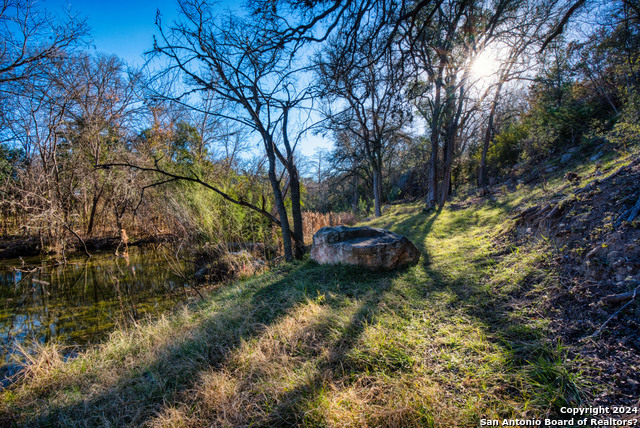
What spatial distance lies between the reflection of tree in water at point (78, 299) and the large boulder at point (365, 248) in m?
3.15

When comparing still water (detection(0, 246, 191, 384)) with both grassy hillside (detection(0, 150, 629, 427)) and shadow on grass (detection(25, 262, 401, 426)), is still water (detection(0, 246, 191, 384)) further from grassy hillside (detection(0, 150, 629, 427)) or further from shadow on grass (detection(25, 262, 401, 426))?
shadow on grass (detection(25, 262, 401, 426))

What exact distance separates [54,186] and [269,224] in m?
7.19

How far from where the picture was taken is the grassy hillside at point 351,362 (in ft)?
4.33

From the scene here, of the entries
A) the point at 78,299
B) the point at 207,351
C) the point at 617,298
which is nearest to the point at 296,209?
the point at 207,351

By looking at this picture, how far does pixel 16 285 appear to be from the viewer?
6.02 meters

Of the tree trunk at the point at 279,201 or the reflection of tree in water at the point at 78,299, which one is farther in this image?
the tree trunk at the point at 279,201

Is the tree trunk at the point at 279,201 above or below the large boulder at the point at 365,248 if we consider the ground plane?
above

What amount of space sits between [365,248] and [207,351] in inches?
87.4

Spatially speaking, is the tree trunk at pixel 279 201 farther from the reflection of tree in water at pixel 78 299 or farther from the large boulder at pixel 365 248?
the reflection of tree in water at pixel 78 299

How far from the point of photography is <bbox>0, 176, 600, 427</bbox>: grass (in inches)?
52.1

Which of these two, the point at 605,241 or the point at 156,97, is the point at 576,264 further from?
the point at 156,97

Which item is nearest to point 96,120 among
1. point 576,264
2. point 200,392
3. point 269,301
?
point 269,301

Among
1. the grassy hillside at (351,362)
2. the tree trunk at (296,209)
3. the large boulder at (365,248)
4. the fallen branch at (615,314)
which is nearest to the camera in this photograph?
the grassy hillside at (351,362)

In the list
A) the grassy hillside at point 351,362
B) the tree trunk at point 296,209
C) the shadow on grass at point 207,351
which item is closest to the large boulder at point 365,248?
the shadow on grass at point 207,351
